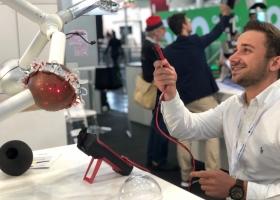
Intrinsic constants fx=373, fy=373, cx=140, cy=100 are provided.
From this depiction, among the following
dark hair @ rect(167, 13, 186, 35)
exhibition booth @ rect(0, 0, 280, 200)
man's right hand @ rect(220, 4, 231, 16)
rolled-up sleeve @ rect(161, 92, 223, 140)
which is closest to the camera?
exhibition booth @ rect(0, 0, 280, 200)

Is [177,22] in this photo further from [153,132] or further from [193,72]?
[153,132]

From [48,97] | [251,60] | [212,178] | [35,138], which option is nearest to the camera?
[48,97]

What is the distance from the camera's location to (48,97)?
748mm

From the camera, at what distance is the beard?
132 cm

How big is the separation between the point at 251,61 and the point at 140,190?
0.62 meters

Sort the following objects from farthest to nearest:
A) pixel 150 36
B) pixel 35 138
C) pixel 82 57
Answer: pixel 150 36, pixel 35 138, pixel 82 57

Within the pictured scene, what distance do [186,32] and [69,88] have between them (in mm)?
2296

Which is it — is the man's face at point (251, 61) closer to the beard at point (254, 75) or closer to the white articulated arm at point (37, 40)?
the beard at point (254, 75)

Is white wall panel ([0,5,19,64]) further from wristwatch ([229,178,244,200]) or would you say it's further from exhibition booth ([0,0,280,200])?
wristwatch ([229,178,244,200])

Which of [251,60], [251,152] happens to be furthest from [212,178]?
[251,60]

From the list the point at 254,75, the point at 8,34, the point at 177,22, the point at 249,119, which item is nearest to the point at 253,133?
the point at 249,119

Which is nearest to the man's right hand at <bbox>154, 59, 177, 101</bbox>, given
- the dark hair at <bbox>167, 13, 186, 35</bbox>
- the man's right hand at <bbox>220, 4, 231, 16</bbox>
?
the dark hair at <bbox>167, 13, 186, 35</bbox>

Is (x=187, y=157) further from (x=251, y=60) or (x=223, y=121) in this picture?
(x=251, y=60)

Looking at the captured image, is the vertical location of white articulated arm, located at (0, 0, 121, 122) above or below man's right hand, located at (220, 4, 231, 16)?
below
